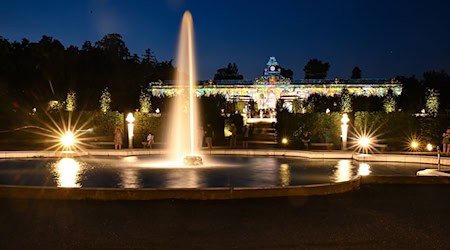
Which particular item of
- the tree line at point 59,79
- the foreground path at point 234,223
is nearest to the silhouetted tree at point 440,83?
the tree line at point 59,79

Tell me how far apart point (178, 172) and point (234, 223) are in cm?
666

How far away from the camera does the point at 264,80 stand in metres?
82.3

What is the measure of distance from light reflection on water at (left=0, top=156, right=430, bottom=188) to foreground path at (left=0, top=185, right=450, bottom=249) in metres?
2.55

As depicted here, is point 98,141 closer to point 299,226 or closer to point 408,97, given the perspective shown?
point 299,226

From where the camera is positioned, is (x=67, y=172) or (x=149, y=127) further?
(x=149, y=127)

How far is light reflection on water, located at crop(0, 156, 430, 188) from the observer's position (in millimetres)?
12312

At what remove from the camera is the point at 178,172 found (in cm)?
1441

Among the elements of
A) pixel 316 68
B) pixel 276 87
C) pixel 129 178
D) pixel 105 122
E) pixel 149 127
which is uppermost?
pixel 316 68

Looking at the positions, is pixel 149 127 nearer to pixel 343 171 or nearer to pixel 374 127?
pixel 374 127

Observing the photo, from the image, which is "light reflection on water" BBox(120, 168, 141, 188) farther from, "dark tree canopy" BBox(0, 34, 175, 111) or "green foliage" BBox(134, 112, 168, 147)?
"dark tree canopy" BBox(0, 34, 175, 111)

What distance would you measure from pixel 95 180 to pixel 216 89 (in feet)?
232

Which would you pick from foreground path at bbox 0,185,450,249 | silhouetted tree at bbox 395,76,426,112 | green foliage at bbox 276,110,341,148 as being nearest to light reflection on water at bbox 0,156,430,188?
foreground path at bbox 0,185,450,249

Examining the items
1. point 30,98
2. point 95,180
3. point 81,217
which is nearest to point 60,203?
point 81,217

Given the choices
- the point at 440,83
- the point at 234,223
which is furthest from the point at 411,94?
the point at 234,223
